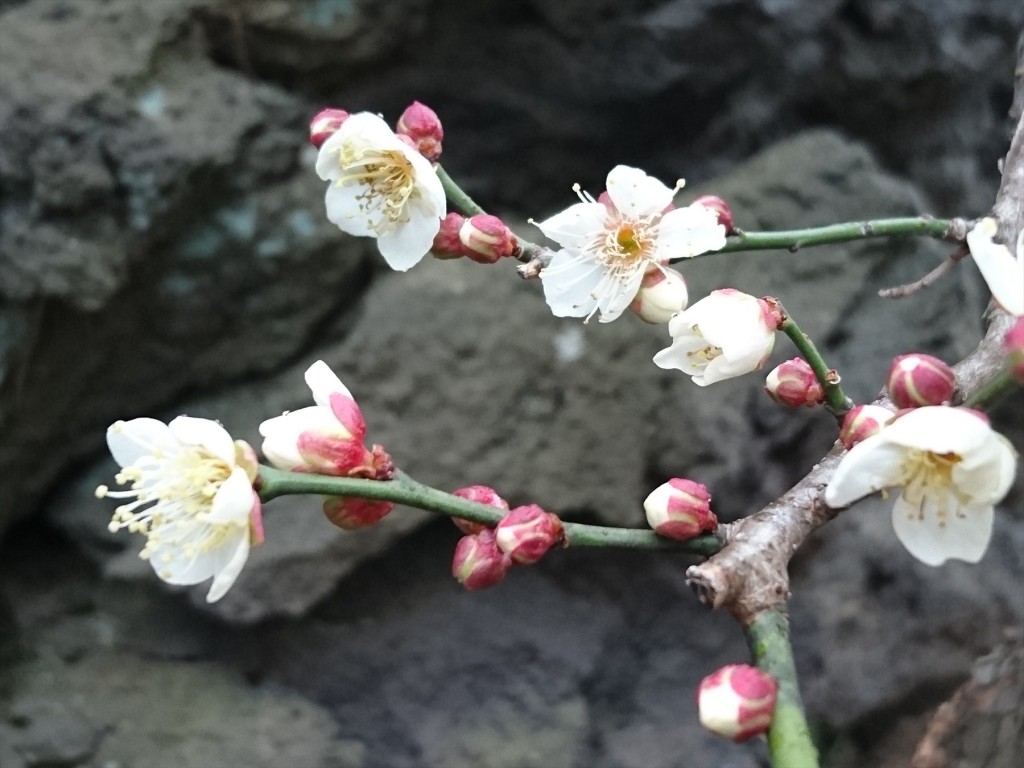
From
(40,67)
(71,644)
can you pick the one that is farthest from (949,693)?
(40,67)

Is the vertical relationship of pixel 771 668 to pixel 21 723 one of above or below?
above

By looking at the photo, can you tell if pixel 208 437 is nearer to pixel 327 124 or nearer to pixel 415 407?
pixel 327 124

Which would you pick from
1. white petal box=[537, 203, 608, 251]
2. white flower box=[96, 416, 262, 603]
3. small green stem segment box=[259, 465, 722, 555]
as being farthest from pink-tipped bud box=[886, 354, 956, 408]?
white flower box=[96, 416, 262, 603]

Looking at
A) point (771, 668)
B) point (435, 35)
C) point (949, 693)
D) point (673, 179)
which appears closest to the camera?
point (771, 668)

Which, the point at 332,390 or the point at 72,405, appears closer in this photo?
the point at 332,390

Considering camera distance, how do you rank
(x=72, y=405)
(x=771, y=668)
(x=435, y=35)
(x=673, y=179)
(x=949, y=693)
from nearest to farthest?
(x=771, y=668)
(x=949, y=693)
(x=72, y=405)
(x=435, y=35)
(x=673, y=179)

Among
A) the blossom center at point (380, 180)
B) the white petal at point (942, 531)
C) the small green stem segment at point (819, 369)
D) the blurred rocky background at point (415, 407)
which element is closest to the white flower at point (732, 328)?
the small green stem segment at point (819, 369)

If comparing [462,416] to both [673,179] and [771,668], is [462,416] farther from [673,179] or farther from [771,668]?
[771,668]
